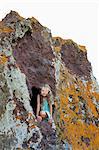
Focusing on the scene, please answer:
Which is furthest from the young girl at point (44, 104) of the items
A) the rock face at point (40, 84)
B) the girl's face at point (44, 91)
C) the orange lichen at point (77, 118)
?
the orange lichen at point (77, 118)

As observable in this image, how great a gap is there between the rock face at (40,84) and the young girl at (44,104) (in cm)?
25

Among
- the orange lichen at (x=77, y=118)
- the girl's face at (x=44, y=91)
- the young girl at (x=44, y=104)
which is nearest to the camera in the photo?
the young girl at (x=44, y=104)

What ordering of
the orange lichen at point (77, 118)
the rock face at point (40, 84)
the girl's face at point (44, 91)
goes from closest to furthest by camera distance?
the rock face at point (40, 84) → the girl's face at point (44, 91) → the orange lichen at point (77, 118)

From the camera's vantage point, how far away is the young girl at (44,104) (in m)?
16.6

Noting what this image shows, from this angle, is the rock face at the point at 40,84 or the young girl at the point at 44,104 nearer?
the rock face at the point at 40,84

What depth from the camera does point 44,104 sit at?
16.9 meters

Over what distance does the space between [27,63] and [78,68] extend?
6.59 meters

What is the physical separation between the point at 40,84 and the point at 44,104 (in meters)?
0.74

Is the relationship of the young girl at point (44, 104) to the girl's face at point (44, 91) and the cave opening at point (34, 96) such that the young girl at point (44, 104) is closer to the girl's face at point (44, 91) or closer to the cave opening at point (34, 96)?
the girl's face at point (44, 91)

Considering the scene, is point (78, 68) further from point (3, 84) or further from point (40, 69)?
point (3, 84)

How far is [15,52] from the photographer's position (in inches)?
650

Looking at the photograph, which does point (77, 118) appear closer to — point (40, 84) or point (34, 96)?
point (40, 84)

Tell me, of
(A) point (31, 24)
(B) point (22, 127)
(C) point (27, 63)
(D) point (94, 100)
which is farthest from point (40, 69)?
(D) point (94, 100)

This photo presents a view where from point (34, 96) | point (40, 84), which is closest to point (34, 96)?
point (34, 96)
